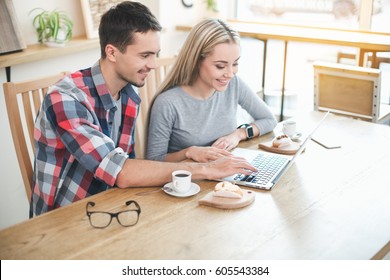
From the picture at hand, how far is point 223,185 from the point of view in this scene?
4.74 ft

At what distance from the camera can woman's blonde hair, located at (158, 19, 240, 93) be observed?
6.17ft

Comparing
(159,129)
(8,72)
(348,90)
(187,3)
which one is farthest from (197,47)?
(187,3)

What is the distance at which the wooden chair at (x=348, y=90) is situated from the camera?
2.51 m

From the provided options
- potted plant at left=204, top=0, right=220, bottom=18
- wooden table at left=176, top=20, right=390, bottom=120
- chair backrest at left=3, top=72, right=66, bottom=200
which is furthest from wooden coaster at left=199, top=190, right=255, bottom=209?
potted plant at left=204, top=0, right=220, bottom=18

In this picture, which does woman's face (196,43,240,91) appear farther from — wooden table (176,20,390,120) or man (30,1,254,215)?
wooden table (176,20,390,120)

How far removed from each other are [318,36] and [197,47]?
1.80 m

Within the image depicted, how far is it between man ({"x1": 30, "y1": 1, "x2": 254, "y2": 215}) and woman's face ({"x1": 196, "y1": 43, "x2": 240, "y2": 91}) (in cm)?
26

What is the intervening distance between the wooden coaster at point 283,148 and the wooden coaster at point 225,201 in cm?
44

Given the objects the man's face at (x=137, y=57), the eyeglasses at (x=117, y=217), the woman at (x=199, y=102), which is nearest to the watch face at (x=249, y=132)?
the woman at (x=199, y=102)

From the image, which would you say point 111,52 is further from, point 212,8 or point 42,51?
point 212,8

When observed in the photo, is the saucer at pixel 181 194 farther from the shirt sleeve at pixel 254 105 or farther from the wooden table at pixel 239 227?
the shirt sleeve at pixel 254 105

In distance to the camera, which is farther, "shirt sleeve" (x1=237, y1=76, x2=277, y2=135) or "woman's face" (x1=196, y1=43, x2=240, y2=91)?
"shirt sleeve" (x1=237, y1=76, x2=277, y2=135)
